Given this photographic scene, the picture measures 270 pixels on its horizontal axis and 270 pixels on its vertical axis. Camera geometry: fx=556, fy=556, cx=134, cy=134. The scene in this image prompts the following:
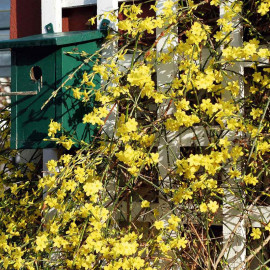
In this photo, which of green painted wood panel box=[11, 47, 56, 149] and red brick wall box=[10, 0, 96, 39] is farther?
red brick wall box=[10, 0, 96, 39]

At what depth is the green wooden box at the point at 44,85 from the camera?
9.12ft

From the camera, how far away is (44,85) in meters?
2.82

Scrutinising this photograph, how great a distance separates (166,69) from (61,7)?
0.78 meters

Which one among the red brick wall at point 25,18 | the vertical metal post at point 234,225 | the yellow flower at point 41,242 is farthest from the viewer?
the red brick wall at point 25,18

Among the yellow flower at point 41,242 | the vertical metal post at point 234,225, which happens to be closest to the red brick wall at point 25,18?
Answer: the vertical metal post at point 234,225

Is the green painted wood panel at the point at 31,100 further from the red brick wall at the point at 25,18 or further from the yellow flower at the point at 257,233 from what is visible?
the yellow flower at the point at 257,233

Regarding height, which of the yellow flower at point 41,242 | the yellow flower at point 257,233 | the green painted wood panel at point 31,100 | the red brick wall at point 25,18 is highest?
the red brick wall at point 25,18

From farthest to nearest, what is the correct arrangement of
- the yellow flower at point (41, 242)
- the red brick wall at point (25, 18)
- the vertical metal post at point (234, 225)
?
the red brick wall at point (25, 18) → the vertical metal post at point (234, 225) → the yellow flower at point (41, 242)

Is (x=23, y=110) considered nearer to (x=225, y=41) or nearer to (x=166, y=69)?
(x=166, y=69)

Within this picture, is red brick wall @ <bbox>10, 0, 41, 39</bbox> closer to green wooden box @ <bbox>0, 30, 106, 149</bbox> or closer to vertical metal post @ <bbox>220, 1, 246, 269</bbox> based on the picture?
green wooden box @ <bbox>0, 30, 106, 149</bbox>

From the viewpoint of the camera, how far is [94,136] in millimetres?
2830

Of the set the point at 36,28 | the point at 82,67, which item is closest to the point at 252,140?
the point at 82,67

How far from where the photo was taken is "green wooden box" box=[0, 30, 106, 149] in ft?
9.12

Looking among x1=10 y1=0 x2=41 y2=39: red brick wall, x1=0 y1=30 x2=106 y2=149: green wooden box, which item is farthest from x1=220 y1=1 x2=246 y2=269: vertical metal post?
x1=10 y1=0 x2=41 y2=39: red brick wall
